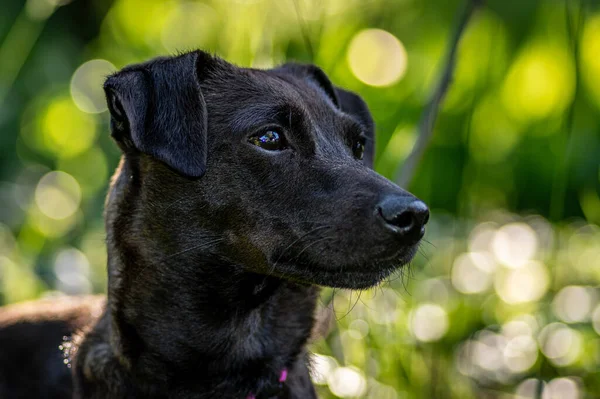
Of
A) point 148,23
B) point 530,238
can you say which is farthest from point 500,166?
point 148,23

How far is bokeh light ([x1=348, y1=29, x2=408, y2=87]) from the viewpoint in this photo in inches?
167

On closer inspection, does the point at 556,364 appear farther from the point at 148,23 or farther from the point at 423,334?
the point at 148,23

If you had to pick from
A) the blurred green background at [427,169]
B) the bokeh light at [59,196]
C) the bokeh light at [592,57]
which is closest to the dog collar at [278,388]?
the blurred green background at [427,169]

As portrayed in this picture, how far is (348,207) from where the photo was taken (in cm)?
241

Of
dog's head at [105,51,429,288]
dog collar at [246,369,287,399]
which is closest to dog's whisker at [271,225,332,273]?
dog's head at [105,51,429,288]

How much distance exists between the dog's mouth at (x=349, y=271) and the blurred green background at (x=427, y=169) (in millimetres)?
647

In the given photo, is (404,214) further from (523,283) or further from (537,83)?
(537,83)

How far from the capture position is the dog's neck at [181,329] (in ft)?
8.96

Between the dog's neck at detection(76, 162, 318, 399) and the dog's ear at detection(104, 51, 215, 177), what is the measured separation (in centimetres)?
39

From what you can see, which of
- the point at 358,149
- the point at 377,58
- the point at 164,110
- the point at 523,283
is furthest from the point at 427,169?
the point at 164,110

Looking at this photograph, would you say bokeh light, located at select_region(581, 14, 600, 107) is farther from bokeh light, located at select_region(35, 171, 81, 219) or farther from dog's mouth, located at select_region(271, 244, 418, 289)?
bokeh light, located at select_region(35, 171, 81, 219)

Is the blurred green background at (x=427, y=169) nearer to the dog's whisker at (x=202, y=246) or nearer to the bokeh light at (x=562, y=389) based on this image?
the bokeh light at (x=562, y=389)

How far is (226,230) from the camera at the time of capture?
265 cm

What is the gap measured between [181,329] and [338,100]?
1.17 meters
